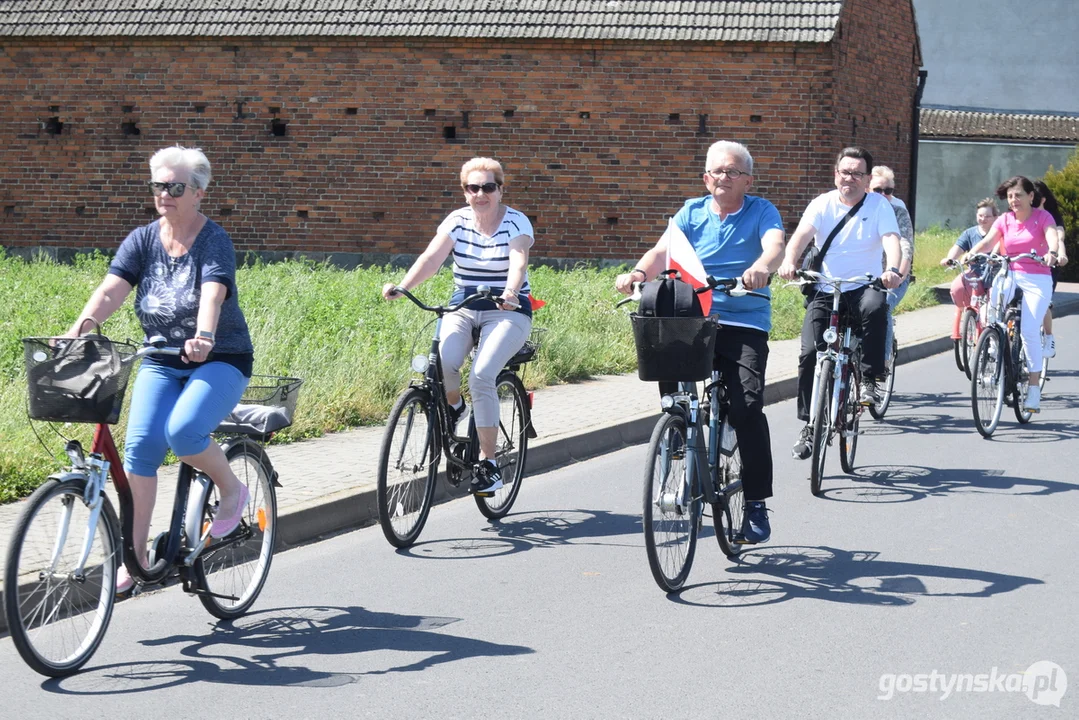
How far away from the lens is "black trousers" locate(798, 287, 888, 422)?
8.50 metres

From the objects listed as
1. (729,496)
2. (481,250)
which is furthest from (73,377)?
(481,250)

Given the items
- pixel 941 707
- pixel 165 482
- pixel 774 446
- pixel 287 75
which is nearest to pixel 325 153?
pixel 287 75

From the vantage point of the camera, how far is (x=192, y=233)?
525cm

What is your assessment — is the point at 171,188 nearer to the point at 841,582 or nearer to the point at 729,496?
the point at 729,496

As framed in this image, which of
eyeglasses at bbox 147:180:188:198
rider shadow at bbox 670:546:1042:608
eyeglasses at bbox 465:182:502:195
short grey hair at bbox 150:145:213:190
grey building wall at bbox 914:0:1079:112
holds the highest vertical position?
grey building wall at bbox 914:0:1079:112

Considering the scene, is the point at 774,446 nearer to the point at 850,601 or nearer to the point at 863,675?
the point at 850,601

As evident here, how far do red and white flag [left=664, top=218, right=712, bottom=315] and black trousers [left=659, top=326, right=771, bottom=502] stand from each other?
29 centimetres

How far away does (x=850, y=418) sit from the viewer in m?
8.68

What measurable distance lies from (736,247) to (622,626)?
73.7 inches

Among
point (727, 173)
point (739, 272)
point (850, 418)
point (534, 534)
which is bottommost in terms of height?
point (534, 534)

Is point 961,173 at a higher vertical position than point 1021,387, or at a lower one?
higher

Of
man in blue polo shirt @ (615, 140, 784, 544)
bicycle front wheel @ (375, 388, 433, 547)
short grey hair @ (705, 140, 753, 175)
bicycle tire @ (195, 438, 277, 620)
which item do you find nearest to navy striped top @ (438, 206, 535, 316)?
bicycle front wheel @ (375, 388, 433, 547)

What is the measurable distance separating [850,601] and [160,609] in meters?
2.80

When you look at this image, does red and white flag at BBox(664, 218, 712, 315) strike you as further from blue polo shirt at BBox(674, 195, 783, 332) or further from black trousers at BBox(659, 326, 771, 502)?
black trousers at BBox(659, 326, 771, 502)
